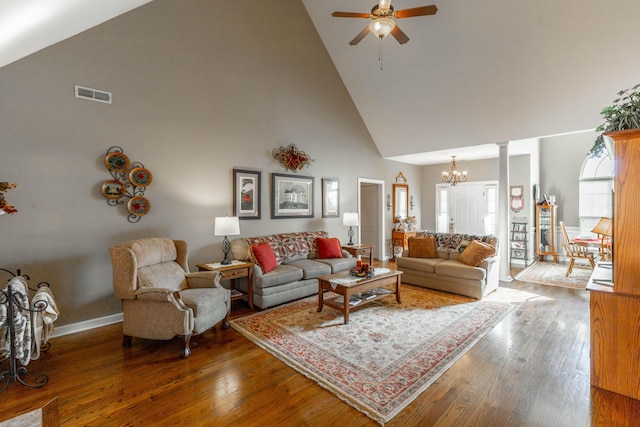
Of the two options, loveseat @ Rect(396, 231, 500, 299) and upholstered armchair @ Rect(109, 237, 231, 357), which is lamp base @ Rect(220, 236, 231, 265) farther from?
loveseat @ Rect(396, 231, 500, 299)

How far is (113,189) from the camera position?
11.9 feet

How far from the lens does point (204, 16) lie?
4402mm

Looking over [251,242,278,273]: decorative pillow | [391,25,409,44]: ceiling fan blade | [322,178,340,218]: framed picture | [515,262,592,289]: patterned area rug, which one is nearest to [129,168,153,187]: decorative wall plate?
[251,242,278,273]: decorative pillow

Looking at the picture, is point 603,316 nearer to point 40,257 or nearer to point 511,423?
point 511,423

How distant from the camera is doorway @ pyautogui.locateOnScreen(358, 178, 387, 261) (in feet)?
25.0

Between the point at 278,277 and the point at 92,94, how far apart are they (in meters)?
3.15

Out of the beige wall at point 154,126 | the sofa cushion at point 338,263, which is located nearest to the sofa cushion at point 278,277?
the sofa cushion at point 338,263

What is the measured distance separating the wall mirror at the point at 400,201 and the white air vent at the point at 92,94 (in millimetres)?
6324

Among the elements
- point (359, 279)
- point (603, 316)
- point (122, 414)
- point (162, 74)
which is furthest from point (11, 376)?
point (603, 316)

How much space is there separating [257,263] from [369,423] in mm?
2716

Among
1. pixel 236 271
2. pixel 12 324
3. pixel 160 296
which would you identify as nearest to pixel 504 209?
pixel 236 271

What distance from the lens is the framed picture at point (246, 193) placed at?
4.82 meters

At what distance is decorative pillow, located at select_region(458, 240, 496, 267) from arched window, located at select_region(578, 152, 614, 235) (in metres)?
4.26

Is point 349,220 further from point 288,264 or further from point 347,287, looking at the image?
point 347,287
